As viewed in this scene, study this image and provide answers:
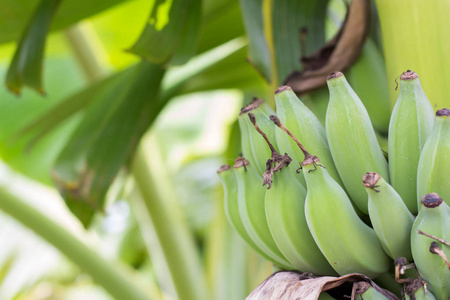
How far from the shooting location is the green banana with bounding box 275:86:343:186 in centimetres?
50

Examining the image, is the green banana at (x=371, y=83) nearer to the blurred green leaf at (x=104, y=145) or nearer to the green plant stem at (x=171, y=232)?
the blurred green leaf at (x=104, y=145)

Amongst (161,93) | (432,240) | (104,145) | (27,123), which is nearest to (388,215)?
(432,240)

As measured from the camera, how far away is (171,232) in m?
1.25

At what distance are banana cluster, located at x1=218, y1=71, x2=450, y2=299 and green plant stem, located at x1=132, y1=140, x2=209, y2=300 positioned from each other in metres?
0.70

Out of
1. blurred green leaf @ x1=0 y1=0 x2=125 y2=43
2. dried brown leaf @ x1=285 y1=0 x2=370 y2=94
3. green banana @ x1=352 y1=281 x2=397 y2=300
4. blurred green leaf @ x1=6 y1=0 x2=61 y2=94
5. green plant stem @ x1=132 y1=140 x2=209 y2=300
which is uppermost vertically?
blurred green leaf @ x1=0 y1=0 x2=125 y2=43

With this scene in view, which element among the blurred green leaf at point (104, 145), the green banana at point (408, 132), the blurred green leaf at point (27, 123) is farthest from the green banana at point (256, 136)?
the blurred green leaf at point (27, 123)

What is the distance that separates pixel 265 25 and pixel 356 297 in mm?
519

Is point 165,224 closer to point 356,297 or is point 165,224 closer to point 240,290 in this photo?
point 240,290

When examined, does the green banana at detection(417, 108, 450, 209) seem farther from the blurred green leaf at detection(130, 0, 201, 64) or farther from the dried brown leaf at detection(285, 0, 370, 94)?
the blurred green leaf at detection(130, 0, 201, 64)

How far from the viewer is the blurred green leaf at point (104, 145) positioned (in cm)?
95

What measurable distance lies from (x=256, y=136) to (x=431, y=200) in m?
0.20

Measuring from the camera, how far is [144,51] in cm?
73

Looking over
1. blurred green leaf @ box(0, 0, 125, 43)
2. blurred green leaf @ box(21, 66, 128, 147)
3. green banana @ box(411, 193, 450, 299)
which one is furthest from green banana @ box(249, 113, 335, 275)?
blurred green leaf @ box(21, 66, 128, 147)

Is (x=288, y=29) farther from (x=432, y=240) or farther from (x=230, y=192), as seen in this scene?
(x=432, y=240)
